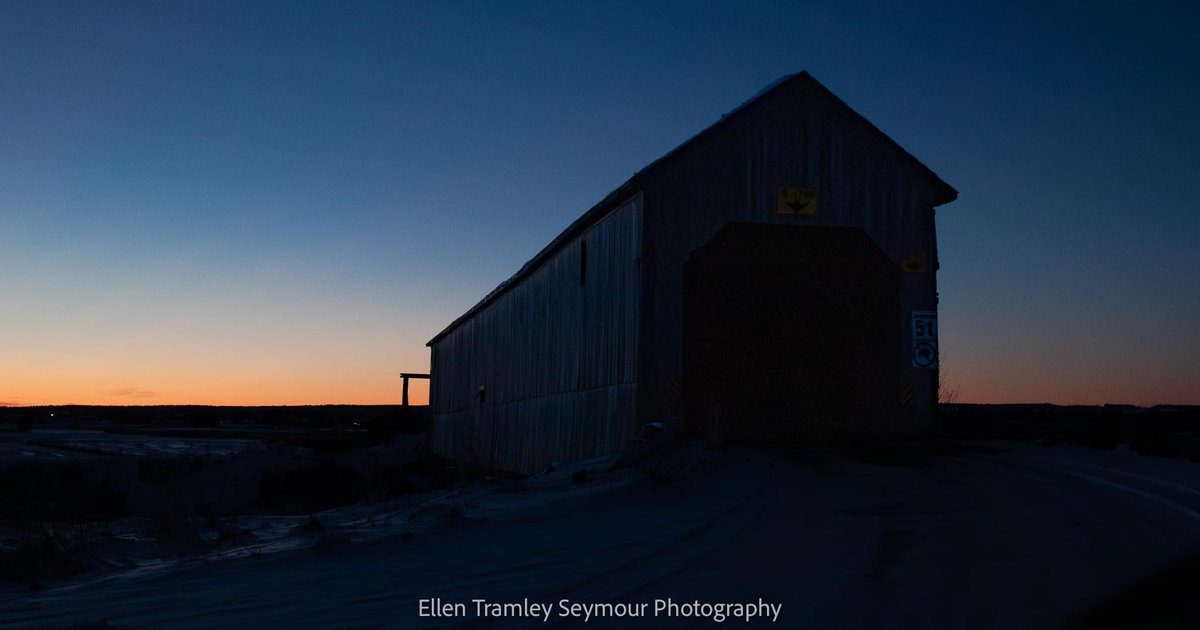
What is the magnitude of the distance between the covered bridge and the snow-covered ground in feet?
18.8

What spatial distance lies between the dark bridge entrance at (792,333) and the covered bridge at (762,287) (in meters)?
0.03

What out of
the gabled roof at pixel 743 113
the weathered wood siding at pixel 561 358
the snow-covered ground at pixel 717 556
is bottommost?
the snow-covered ground at pixel 717 556

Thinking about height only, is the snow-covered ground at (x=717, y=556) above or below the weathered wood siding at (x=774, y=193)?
below

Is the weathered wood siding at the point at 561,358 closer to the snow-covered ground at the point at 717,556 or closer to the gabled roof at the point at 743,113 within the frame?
the gabled roof at the point at 743,113

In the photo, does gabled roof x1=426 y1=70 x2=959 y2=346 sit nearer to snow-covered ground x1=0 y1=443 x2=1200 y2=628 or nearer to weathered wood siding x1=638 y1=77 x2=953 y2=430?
weathered wood siding x1=638 y1=77 x2=953 y2=430

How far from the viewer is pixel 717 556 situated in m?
6.73

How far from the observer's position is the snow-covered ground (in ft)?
18.3

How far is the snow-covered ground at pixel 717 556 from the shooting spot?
558 cm

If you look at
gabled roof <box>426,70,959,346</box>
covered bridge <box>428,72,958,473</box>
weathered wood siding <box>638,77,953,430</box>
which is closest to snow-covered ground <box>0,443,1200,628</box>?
weathered wood siding <box>638,77,953,430</box>

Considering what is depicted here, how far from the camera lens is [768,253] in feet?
62.0

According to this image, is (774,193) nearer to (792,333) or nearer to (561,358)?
(792,333)

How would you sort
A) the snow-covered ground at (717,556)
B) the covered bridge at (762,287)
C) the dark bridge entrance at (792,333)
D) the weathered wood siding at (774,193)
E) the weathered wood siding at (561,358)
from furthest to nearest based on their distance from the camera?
the dark bridge entrance at (792,333)
the weathered wood siding at (561,358)
the covered bridge at (762,287)
the weathered wood siding at (774,193)
the snow-covered ground at (717,556)

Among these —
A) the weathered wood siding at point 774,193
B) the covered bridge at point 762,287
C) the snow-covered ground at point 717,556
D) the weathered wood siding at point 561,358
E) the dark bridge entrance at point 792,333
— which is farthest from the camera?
the dark bridge entrance at point 792,333

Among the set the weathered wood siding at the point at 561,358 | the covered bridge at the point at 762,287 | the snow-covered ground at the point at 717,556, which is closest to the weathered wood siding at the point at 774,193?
the covered bridge at the point at 762,287
